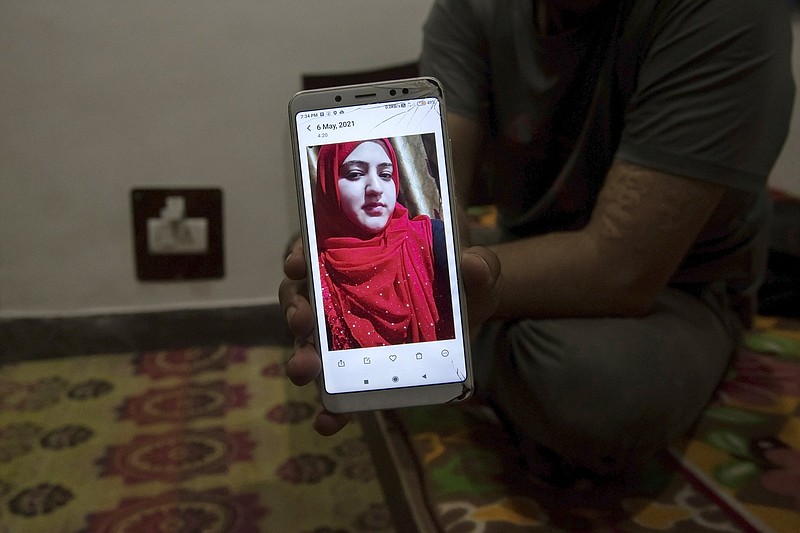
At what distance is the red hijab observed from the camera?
1.70ft

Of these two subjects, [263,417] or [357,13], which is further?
[357,13]

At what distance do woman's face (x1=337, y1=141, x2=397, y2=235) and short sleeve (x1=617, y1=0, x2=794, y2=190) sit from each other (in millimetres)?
389

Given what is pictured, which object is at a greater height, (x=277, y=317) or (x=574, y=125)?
(x=574, y=125)

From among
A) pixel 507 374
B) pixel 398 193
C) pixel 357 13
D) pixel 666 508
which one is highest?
pixel 357 13

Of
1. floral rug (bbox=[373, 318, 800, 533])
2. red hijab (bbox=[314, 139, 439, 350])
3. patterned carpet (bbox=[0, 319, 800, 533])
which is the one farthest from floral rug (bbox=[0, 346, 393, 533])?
red hijab (bbox=[314, 139, 439, 350])

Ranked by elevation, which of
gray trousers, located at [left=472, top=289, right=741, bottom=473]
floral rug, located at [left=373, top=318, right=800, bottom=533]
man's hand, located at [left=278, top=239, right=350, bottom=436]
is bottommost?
floral rug, located at [left=373, top=318, right=800, bottom=533]

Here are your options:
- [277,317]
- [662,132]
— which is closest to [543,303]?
[662,132]

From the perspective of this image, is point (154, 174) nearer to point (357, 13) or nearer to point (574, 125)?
point (357, 13)

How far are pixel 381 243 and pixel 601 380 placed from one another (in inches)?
14.1

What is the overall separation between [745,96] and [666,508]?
464mm

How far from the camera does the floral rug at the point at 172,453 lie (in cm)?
96

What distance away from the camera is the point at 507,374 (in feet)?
2.69

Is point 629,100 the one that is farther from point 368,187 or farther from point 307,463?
point 307,463

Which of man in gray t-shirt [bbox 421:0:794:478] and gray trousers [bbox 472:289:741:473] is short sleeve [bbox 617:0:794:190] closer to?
man in gray t-shirt [bbox 421:0:794:478]
